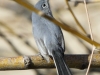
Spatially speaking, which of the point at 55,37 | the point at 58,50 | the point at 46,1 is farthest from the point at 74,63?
the point at 46,1

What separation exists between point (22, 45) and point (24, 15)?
0.25 meters

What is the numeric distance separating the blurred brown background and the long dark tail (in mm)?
1211

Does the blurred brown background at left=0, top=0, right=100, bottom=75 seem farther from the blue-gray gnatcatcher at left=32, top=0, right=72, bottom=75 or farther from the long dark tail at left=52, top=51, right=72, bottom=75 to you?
the long dark tail at left=52, top=51, right=72, bottom=75

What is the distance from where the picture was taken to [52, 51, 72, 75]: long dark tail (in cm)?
111

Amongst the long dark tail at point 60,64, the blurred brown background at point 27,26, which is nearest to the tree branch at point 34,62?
the long dark tail at point 60,64

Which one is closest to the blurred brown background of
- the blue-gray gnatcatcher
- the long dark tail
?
the blue-gray gnatcatcher

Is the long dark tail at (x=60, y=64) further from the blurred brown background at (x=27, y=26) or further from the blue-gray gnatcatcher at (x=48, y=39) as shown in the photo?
the blurred brown background at (x=27, y=26)

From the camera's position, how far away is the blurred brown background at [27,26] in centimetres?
253

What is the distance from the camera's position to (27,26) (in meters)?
2.57

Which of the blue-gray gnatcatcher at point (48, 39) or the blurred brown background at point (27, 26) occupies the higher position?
the blue-gray gnatcatcher at point (48, 39)

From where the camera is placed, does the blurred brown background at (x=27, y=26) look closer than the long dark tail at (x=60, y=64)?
No

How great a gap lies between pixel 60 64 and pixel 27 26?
1412mm

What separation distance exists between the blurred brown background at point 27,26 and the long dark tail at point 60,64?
1.21 m

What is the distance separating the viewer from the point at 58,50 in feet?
4.50
